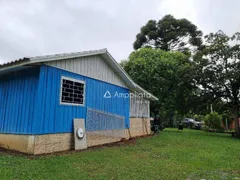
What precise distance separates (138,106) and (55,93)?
831 centimetres

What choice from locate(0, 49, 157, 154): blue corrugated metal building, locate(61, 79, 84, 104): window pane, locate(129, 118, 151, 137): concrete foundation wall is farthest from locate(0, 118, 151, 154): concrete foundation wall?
locate(129, 118, 151, 137): concrete foundation wall

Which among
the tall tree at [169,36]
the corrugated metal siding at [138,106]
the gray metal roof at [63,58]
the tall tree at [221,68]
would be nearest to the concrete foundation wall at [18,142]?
the gray metal roof at [63,58]

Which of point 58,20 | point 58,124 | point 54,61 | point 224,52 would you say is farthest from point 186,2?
point 58,124

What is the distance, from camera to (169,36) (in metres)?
31.2

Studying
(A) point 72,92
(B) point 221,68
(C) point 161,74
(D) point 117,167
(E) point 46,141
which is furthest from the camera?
(C) point 161,74

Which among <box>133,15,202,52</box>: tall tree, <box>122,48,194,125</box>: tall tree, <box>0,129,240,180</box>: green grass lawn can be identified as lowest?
<box>0,129,240,180</box>: green grass lawn

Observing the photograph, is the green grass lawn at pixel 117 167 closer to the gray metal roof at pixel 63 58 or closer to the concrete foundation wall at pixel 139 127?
the gray metal roof at pixel 63 58

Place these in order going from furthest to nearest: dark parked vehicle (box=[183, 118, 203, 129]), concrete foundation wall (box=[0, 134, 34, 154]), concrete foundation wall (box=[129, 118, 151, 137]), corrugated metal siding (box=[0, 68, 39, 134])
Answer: dark parked vehicle (box=[183, 118, 203, 129]) → concrete foundation wall (box=[129, 118, 151, 137]) → corrugated metal siding (box=[0, 68, 39, 134]) → concrete foundation wall (box=[0, 134, 34, 154])

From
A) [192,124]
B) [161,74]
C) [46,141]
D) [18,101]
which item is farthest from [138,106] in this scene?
[192,124]

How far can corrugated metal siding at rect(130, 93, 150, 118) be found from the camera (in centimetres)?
1484

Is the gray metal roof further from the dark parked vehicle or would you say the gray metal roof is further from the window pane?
the dark parked vehicle

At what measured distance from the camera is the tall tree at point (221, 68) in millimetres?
18125

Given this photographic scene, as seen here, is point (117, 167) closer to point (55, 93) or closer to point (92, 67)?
point (55, 93)

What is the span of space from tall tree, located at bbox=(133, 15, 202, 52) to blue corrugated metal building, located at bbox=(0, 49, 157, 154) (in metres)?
21.5
